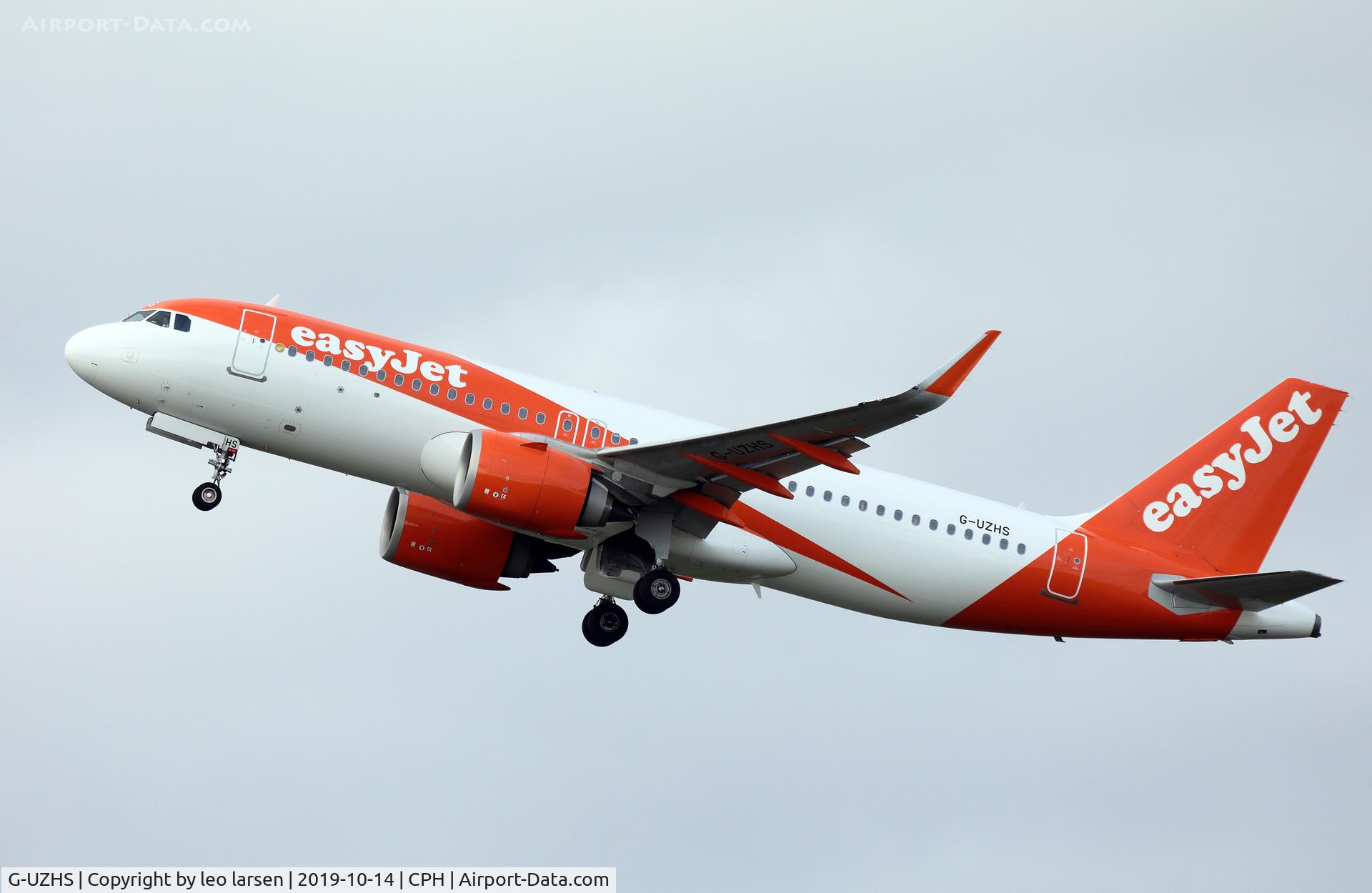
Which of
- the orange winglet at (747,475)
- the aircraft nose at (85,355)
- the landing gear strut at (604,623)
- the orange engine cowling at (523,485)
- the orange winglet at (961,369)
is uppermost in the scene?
the aircraft nose at (85,355)

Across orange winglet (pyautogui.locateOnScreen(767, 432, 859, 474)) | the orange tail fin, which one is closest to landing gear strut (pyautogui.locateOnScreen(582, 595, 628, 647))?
orange winglet (pyautogui.locateOnScreen(767, 432, 859, 474))

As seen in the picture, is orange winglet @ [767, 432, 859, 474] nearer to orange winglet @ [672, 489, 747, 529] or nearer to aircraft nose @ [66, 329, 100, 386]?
orange winglet @ [672, 489, 747, 529]

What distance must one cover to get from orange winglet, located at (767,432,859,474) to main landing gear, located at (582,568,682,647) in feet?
15.7

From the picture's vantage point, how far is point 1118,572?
37.0 meters

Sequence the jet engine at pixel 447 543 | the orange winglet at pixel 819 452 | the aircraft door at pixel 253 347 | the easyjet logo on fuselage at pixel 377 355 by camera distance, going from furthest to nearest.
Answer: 1. the jet engine at pixel 447 543
2. the easyjet logo on fuselage at pixel 377 355
3. the aircraft door at pixel 253 347
4. the orange winglet at pixel 819 452

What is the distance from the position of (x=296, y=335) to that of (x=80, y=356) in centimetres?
440

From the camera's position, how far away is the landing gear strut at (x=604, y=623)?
122 feet

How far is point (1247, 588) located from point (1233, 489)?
3721 millimetres

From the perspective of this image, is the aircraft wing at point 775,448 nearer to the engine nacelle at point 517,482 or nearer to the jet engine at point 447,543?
the engine nacelle at point 517,482

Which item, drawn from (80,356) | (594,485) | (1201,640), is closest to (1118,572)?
(1201,640)

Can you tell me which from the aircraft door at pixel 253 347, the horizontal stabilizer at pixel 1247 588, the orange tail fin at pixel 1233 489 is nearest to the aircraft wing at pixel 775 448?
the aircraft door at pixel 253 347

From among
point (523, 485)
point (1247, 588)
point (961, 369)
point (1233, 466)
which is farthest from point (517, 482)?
point (1233, 466)

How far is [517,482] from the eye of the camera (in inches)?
1236

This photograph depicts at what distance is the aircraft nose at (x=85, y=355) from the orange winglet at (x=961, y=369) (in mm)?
16861
